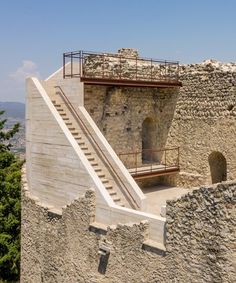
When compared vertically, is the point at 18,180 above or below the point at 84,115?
below

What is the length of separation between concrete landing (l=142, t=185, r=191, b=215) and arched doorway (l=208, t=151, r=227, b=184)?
1.36m

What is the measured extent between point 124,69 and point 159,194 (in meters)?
5.43

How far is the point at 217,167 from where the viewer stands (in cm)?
1778

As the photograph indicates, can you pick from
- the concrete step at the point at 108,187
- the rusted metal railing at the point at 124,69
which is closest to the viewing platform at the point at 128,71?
the rusted metal railing at the point at 124,69

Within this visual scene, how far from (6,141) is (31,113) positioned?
13.6 meters

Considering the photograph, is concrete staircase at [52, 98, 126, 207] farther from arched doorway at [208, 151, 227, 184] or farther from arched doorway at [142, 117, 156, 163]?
arched doorway at [208, 151, 227, 184]

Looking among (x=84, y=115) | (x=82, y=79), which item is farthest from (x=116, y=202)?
(x=82, y=79)

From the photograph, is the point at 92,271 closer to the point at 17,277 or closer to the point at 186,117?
the point at 186,117

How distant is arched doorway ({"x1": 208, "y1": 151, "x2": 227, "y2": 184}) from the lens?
689 inches

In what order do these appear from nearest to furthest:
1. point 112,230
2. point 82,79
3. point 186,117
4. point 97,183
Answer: point 112,230 < point 97,183 < point 82,79 < point 186,117

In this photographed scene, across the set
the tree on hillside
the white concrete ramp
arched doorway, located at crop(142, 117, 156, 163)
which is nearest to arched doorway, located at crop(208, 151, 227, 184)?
arched doorway, located at crop(142, 117, 156, 163)

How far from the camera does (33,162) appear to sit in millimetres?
15945

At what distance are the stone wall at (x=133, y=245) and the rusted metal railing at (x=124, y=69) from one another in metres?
5.77

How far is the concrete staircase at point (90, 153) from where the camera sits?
13352mm
